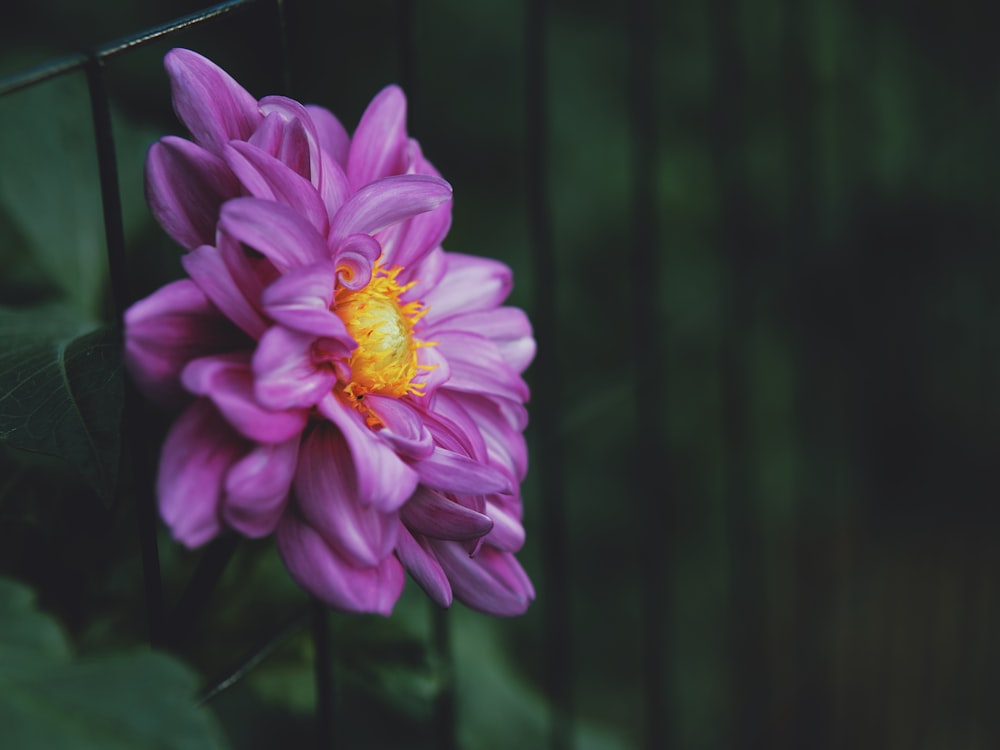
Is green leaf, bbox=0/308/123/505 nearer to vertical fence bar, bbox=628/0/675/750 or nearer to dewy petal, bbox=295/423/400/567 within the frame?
dewy petal, bbox=295/423/400/567

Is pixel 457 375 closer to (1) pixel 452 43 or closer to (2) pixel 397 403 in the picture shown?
(2) pixel 397 403

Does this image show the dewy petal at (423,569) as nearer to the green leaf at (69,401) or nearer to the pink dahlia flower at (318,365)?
the pink dahlia flower at (318,365)

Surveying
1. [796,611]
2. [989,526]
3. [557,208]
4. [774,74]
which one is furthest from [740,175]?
[989,526]


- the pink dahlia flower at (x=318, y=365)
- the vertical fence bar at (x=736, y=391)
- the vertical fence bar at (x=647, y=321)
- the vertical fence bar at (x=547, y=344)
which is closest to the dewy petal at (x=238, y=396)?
the pink dahlia flower at (x=318, y=365)

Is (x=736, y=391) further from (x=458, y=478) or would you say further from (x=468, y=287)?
(x=458, y=478)

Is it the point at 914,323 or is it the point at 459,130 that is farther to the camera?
the point at 914,323

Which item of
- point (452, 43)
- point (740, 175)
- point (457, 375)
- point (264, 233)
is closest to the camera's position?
point (264, 233)

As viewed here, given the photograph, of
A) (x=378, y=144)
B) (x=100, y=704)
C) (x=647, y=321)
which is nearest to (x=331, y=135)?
(x=378, y=144)
